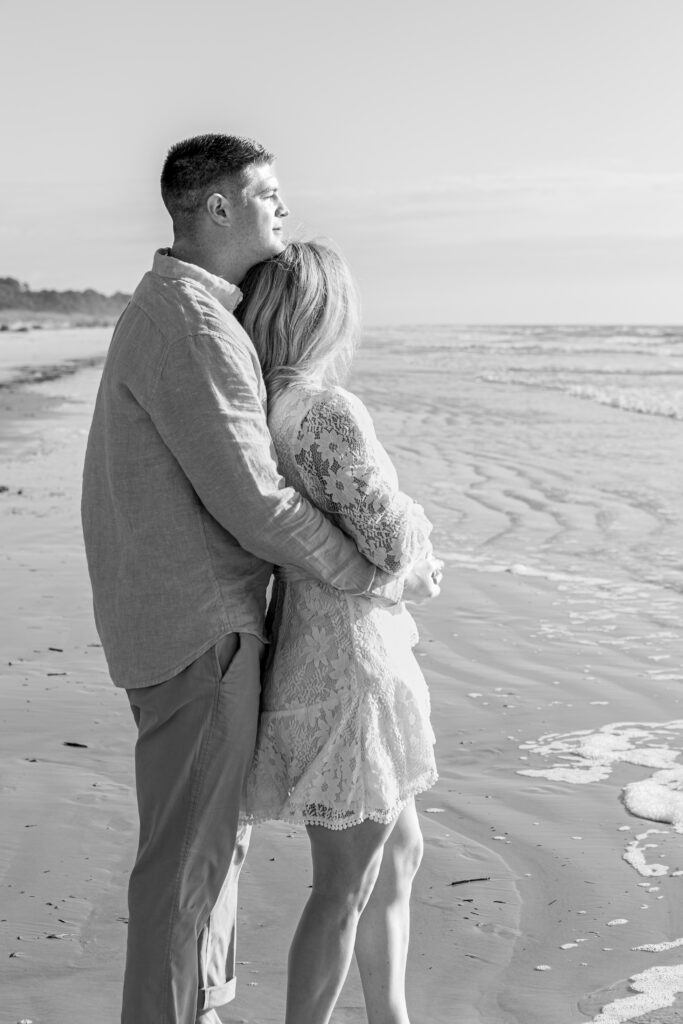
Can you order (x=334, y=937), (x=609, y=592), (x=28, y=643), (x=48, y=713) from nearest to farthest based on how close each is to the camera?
(x=334, y=937)
(x=48, y=713)
(x=28, y=643)
(x=609, y=592)

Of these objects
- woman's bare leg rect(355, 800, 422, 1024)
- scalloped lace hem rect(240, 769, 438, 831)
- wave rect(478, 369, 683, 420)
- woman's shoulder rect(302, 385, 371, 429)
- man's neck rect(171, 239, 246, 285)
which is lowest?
wave rect(478, 369, 683, 420)

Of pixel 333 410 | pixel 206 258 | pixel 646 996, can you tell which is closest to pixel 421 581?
pixel 333 410

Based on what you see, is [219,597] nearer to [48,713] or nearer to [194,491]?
[194,491]

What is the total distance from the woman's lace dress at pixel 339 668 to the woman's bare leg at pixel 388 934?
21 centimetres

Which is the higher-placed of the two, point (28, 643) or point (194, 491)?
point (194, 491)

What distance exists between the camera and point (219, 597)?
2.27m

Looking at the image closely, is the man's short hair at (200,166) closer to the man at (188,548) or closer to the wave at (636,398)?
the man at (188,548)

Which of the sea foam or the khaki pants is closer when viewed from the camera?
the khaki pants

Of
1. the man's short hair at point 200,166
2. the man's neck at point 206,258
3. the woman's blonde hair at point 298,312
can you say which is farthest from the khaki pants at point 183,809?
the man's short hair at point 200,166

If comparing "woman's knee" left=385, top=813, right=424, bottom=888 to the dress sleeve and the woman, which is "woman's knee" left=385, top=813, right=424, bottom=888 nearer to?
the woman

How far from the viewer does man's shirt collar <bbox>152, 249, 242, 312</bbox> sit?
7.53 feet

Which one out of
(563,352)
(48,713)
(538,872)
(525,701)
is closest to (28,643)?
(48,713)

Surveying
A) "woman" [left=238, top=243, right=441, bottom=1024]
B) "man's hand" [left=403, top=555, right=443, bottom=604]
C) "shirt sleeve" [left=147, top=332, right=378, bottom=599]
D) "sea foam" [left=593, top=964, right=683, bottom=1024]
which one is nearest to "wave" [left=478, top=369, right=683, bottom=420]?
"sea foam" [left=593, top=964, right=683, bottom=1024]

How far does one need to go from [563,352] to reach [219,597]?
37617mm
